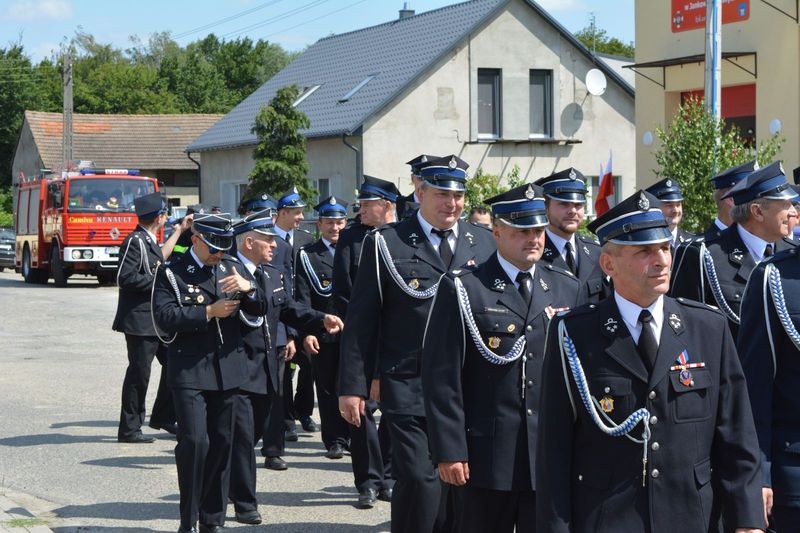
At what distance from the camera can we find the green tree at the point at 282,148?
115 ft

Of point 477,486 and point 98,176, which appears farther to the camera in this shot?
point 98,176

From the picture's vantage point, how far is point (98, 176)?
32938mm

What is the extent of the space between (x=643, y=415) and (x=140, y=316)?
25.5 ft

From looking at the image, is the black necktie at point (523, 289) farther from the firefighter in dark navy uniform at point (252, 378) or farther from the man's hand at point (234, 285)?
the firefighter in dark navy uniform at point (252, 378)

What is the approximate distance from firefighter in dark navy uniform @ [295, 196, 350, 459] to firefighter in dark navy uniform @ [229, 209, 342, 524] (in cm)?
122

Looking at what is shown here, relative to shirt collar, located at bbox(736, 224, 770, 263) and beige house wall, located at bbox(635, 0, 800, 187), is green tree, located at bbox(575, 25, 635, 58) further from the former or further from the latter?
shirt collar, located at bbox(736, 224, 770, 263)

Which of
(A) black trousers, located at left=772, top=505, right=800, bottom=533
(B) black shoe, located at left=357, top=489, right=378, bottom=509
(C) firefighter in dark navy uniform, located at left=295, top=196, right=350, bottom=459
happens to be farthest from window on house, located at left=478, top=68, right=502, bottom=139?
(A) black trousers, located at left=772, top=505, right=800, bottom=533

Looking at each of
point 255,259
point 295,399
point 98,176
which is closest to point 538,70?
point 98,176

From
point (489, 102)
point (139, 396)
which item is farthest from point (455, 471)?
point (489, 102)

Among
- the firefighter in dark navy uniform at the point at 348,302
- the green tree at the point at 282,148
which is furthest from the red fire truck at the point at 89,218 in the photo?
the firefighter in dark navy uniform at the point at 348,302

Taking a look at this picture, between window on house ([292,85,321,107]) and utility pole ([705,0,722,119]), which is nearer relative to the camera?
utility pole ([705,0,722,119])

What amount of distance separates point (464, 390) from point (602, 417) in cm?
150

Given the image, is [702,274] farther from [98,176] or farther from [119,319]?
[98,176]

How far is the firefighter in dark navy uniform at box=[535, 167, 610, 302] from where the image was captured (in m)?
7.26
